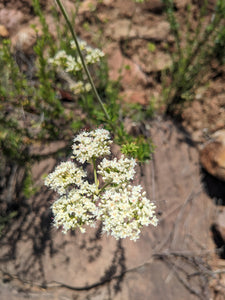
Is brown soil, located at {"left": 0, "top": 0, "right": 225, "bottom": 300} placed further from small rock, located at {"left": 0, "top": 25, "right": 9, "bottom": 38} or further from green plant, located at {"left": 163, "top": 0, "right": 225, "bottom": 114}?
green plant, located at {"left": 163, "top": 0, "right": 225, "bottom": 114}

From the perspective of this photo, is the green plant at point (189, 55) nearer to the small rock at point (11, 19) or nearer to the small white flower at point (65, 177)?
the small white flower at point (65, 177)

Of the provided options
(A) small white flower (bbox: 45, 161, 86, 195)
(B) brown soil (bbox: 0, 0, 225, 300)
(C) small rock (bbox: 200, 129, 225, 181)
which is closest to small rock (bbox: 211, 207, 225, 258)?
(B) brown soil (bbox: 0, 0, 225, 300)

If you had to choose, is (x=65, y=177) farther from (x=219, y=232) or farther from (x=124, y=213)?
(x=219, y=232)

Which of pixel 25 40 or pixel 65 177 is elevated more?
pixel 25 40

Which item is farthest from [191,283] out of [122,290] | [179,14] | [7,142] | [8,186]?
[179,14]

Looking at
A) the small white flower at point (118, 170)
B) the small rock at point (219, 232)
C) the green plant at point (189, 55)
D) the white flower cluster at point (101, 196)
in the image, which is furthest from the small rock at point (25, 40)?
the small rock at point (219, 232)

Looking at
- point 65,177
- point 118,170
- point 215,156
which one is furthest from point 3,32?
point 215,156
